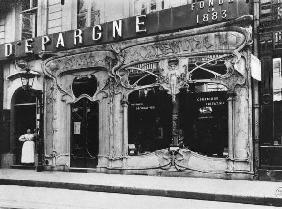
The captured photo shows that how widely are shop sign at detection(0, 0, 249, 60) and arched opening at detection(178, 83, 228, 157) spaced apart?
183 centimetres

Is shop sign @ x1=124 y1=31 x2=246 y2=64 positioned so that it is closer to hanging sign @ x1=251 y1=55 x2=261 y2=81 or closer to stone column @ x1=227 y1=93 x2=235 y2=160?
hanging sign @ x1=251 y1=55 x2=261 y2=81

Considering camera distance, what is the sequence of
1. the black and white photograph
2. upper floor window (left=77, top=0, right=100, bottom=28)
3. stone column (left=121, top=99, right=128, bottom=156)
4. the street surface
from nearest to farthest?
1. the street surface
2. the black and white photograph
3. stone column (left=121, top=99, right=128, bottom=156)
4. upper floor window (left=77, top=0, right=100, bottom=28)

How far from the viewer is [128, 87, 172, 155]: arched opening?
1322 cm

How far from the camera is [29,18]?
16.7 m

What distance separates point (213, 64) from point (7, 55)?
8.04 meters

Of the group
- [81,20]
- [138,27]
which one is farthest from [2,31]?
[138,27]

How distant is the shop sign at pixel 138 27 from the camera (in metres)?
12.2

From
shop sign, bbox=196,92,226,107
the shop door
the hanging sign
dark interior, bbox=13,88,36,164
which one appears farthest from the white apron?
the hanging sign

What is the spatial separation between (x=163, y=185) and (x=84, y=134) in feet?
15.3

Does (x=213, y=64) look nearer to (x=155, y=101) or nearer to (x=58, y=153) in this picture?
(x=155, y=101)

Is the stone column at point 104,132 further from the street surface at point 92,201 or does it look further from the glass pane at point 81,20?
the street surface at point 92,201

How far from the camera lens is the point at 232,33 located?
39.8ft

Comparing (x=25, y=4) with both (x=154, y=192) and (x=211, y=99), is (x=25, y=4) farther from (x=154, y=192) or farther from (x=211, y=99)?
(x=154, y=192)

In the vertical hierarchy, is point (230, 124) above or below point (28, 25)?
below
